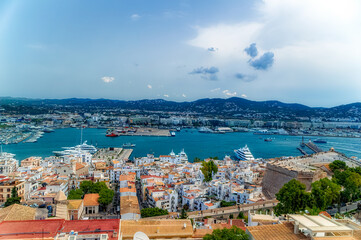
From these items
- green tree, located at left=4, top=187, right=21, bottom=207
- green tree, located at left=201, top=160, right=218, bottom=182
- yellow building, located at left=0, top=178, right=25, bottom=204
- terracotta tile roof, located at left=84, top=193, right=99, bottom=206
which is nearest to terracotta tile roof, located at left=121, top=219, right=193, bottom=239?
A: terracotta tile roof, located at left=84, top=193, right=99, bottom=206

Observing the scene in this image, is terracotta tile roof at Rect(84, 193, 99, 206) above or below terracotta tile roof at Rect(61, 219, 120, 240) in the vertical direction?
below

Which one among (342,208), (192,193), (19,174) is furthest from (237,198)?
(19,174)

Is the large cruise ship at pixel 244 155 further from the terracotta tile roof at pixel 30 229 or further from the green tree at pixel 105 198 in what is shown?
the terracotta tile roof at pixel 30 229

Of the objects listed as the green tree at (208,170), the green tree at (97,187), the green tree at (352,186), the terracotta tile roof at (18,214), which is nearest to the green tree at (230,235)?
the terracotta tile roof at (18,214)

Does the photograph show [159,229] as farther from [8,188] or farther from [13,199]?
[8,188]

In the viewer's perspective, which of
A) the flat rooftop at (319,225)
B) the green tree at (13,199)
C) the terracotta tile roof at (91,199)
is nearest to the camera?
the flat rooftop at (319,225)

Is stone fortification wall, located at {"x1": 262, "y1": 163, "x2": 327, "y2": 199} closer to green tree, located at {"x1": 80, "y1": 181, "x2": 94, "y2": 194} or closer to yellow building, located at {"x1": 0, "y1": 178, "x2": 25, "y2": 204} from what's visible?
green tree, located at {"x1": 80, "y1": 181, "x2": 94, "y2": 194}
